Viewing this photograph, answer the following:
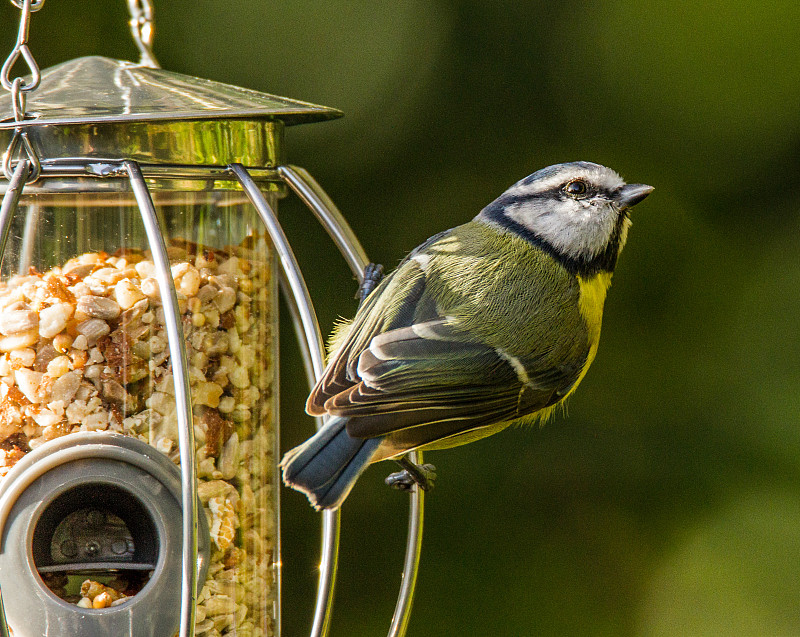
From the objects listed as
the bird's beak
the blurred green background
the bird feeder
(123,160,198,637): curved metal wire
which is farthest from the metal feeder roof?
the blurred green background

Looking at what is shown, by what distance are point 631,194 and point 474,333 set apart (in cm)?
35

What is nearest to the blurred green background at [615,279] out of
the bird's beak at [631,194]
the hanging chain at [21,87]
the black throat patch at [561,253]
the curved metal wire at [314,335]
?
the black throat patch at [561,253]

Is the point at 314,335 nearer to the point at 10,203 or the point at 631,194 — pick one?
the point at 10,203

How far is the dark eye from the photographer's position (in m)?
1.39

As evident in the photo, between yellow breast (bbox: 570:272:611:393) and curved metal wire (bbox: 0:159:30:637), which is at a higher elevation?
curved metal wire (bbox: 0:159:30:637)

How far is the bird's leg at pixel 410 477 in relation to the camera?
135 cm

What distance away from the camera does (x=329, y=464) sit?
1.09 m

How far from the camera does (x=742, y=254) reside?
2447 millimetres

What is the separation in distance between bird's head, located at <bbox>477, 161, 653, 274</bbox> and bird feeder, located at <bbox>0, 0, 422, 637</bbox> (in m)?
0.31

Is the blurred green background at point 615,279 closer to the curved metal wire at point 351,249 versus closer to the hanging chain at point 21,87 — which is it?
the curved metal wire at point 351,249

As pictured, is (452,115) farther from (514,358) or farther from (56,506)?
(56,506)

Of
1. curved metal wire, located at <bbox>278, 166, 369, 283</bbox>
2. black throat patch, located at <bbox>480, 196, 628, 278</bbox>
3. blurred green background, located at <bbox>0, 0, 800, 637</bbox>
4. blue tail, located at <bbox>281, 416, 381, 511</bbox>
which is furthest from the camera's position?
blurred green background, located at <bbox>0, 0, 800, 637</bbox>

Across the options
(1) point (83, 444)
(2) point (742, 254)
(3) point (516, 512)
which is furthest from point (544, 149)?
(1) point (83, 444)

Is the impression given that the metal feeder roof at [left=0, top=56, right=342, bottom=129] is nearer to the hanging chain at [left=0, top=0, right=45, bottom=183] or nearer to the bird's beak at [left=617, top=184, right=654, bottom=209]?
the hanging chain at [left=0, top=0, right=45, bottom=183]
